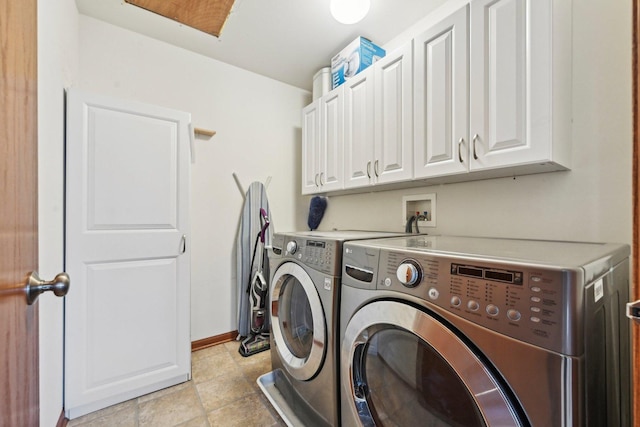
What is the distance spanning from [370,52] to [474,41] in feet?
2.90

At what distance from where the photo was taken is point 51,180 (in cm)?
129

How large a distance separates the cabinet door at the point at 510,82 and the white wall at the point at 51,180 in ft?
6.14

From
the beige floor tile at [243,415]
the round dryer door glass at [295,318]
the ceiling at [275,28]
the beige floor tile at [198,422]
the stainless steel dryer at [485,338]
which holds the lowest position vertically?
the beige floor tile at [198,422]

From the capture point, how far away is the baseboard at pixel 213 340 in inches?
86.9

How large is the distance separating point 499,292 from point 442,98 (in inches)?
43.0

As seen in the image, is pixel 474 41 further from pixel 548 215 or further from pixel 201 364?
pixel 201 364

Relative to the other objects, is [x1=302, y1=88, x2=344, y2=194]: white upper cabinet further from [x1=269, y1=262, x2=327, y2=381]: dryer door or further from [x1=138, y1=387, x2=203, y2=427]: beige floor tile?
[x1=138, y1=387, x2=203, y2=427]: beige floor tile

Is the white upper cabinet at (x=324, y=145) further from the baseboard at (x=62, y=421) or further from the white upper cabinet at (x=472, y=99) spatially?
the baseboard at (x=62, y=421)

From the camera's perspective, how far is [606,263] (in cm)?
73

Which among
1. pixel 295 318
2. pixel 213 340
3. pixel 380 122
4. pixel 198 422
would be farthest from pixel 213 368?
pixel 380 122

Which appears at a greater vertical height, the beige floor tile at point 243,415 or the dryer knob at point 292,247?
the dryer knob at point 292,247

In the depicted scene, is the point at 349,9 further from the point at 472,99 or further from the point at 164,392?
the point at 164,392

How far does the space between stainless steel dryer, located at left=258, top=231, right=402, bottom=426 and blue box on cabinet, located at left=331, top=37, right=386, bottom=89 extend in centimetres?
128

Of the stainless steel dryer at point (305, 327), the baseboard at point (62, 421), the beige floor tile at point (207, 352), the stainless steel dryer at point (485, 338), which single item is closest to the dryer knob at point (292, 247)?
the stainless steel dryer at point (305, 327)
